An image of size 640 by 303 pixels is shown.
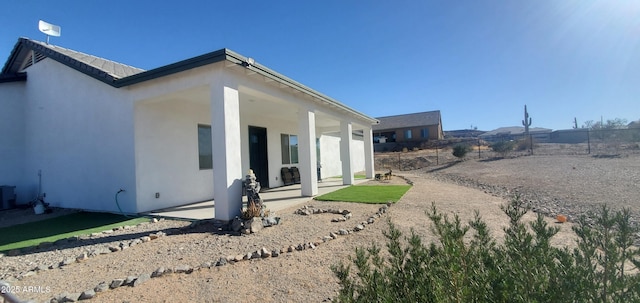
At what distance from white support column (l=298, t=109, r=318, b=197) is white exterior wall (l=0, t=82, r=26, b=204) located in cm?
922

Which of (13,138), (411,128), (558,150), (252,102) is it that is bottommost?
(558,150)

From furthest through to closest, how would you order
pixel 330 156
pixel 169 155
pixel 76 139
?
1. pixel 330 156
2. pixel 76 139
3. pixel 169 155

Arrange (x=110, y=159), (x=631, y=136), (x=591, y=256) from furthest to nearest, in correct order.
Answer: (x=631, y=136)
(x=110, y=159)
(x=591, y=256)

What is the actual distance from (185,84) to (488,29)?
8450 millimetres

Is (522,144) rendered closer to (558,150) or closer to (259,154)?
(558,150)

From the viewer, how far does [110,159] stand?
7.40 m

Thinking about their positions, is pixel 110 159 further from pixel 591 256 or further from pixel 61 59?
pixel 591 256

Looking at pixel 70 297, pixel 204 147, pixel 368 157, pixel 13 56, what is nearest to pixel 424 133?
pixel 368 157

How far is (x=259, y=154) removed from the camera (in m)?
11.5

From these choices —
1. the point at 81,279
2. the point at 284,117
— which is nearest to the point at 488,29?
the point at 284,117

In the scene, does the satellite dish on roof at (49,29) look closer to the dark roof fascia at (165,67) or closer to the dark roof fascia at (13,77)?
the dark roof fascia at (165,67)

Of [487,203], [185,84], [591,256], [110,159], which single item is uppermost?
[185,84]

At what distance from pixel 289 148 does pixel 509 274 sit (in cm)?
1199

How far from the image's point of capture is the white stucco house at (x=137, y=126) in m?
5.97
